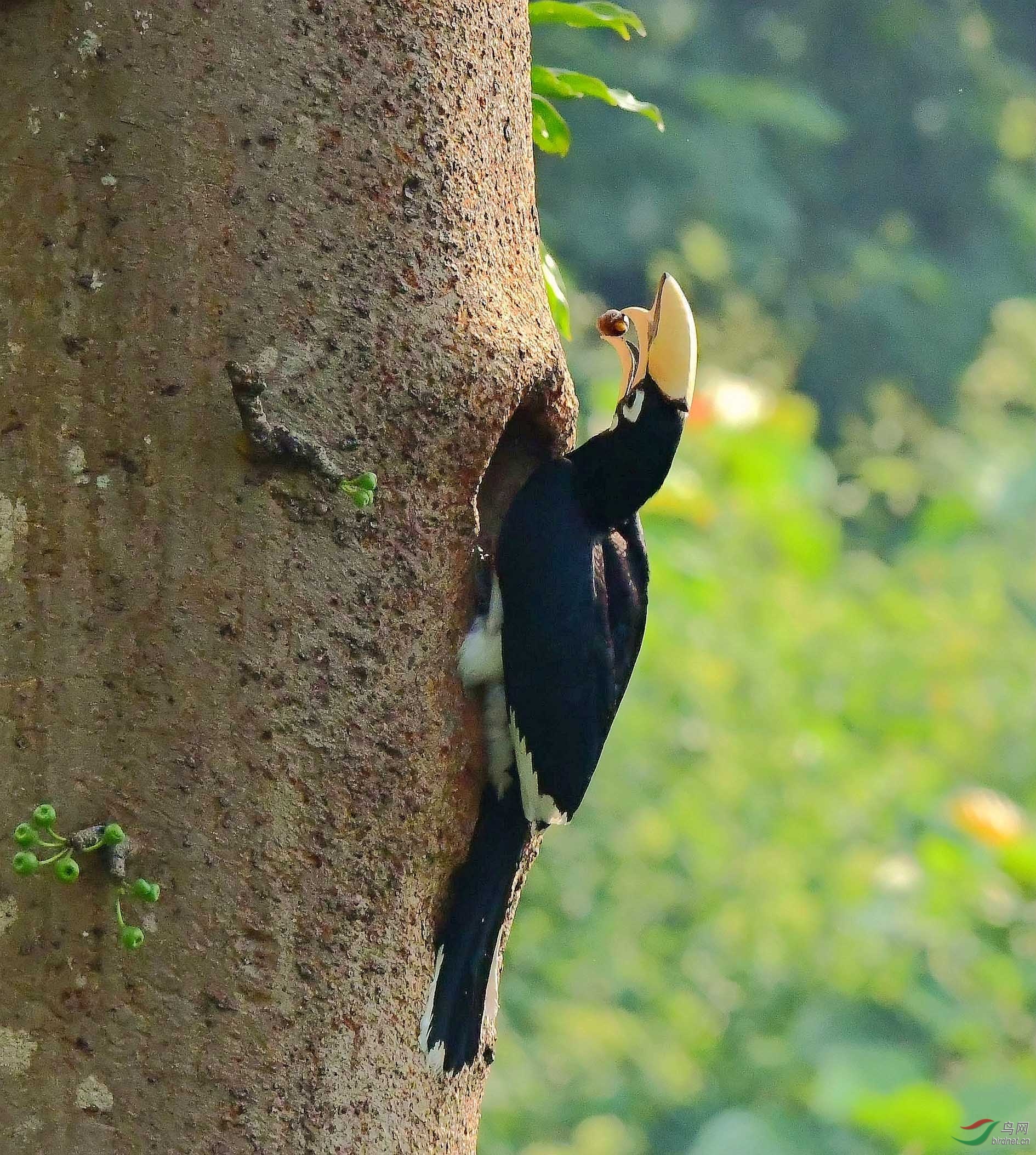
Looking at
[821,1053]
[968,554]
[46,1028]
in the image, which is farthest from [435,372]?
[968,554]

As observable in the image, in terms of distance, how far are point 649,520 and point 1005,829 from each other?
1.01m

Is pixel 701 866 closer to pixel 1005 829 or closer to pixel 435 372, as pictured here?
pixel 1005 829

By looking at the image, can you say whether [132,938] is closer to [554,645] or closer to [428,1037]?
[428,1037]

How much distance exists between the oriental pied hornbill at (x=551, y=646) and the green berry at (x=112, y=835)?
1.11ft

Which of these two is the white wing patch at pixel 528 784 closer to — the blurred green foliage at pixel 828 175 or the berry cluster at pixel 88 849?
the berry cluster at pixel 88 849

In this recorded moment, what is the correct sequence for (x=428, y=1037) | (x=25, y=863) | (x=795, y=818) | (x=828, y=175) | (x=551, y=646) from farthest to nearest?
(x=828, y=175), (x=795, y=818), (x=551, y=646), (x=428, y=1037), (x=25, y=863)

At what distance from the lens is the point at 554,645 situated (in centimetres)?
148

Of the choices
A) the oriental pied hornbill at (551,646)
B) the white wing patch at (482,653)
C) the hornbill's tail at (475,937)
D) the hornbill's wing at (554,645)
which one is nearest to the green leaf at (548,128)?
the oriental pied hornbill at (551,646)

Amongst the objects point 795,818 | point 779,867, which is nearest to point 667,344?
point 779,867

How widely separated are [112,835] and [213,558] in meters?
0.23

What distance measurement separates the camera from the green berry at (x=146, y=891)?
118cm

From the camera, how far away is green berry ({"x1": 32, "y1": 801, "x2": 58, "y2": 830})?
3.84ft

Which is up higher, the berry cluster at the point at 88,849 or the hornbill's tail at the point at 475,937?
the berry cluster at the point at 88,849

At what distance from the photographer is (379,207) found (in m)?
1.32
